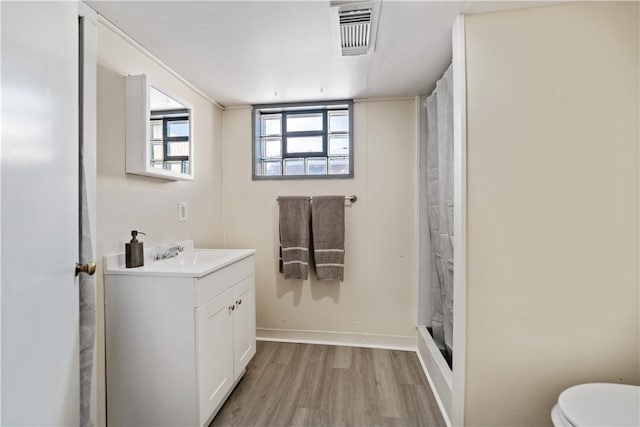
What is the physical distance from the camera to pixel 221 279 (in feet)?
5.36

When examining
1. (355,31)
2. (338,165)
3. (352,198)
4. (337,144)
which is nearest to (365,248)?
(352,198)

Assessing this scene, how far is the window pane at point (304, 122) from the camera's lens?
8.73ft

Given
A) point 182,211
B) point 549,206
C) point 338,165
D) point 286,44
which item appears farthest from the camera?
point 338,165

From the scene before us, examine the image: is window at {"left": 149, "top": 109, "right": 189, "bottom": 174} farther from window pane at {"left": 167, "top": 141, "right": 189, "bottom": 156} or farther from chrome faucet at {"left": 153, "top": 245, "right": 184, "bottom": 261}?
chrome faucet at {"left": 153, "top": 245, "right": 184, "bottom": 261}

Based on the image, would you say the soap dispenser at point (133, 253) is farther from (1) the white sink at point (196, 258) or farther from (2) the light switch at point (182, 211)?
(2) the light switch at point (182, 211)

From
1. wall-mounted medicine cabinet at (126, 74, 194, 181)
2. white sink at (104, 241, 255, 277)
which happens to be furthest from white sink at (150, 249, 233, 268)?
wall-mounted medicine cabinet at (126, 74, 194, 181)

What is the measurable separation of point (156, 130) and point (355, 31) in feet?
4.02

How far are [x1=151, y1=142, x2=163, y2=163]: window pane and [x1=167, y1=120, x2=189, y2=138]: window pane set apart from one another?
149 mm

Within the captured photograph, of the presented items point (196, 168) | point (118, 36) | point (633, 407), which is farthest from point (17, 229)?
point (633, 407)

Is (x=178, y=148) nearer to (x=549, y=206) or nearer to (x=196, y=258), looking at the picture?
(x=196, y=258)

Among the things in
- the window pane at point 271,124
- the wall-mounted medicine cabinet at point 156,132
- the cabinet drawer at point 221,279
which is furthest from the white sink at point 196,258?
the window pane at point 271,124

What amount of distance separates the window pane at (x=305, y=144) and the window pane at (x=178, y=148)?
0.95 m

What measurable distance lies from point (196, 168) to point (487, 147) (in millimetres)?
1932

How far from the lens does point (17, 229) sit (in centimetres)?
85
